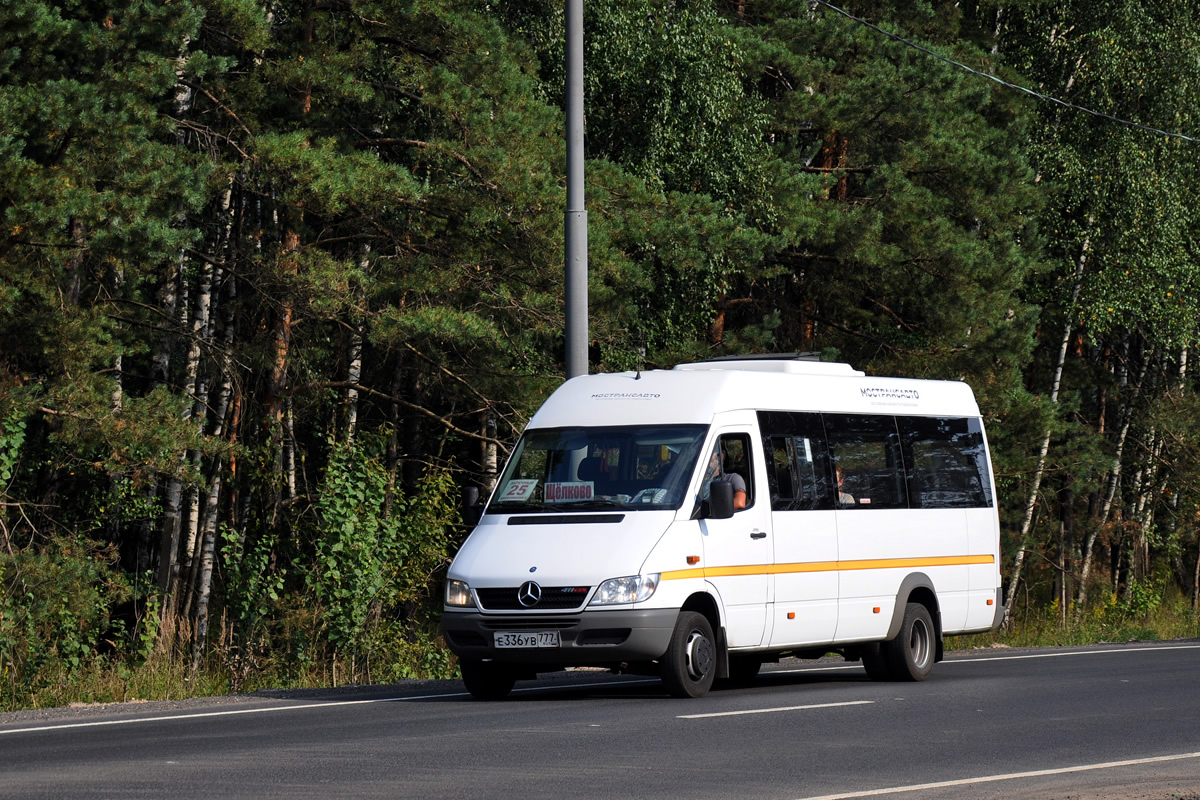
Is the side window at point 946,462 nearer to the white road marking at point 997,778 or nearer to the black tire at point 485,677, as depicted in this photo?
the black tire at point 485,677

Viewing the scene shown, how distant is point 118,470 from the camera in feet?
70.9

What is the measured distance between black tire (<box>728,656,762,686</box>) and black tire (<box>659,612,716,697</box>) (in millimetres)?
2160

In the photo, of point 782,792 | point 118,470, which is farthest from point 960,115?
point 782,792

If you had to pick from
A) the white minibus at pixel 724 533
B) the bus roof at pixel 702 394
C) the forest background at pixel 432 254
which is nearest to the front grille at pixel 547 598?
the white minibus at pixel 724 533

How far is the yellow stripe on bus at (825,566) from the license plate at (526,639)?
972mm

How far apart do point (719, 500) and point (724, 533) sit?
0.49 meters

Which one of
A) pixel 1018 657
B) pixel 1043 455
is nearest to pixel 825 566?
pixel 1018 657

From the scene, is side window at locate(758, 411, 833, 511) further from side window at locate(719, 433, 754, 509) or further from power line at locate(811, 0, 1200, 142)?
power line at locate(811, 0, 1200, 142)

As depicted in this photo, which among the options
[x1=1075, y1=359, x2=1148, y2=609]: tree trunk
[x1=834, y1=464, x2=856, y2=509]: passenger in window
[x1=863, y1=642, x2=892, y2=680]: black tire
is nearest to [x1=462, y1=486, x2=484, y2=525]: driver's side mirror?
[x1=834, y1=464, x2=856, y2=509]: passenger in window

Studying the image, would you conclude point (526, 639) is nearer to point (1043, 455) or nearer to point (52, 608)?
point (52, 608)

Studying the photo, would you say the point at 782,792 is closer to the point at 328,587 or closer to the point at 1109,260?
the point at 328,587

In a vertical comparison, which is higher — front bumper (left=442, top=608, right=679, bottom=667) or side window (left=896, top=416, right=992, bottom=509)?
side window (left=896, top=416, right=992, bottom=509)

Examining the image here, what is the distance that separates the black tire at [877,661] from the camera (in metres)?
16.8

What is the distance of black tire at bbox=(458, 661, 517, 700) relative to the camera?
14523 mm
